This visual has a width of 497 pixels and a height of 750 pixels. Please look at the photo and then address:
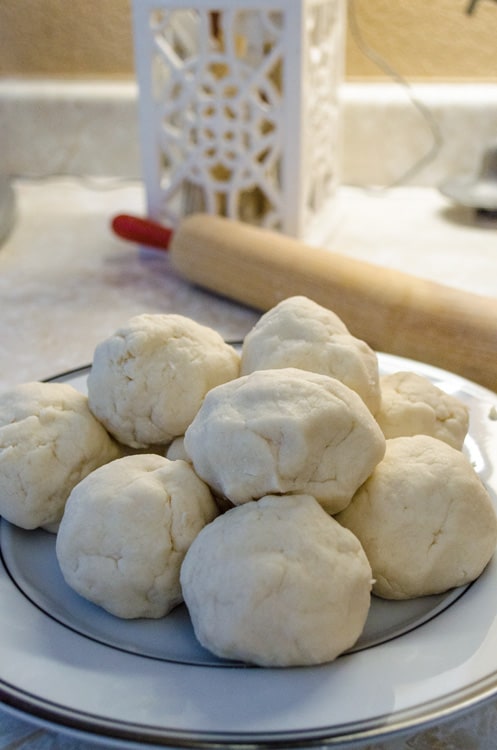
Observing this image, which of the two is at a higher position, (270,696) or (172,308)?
(270,696)

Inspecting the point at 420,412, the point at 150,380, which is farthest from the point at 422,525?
the point at 150,380

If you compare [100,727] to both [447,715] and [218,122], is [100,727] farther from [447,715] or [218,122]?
[218,122]

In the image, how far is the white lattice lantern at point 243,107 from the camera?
1.19m

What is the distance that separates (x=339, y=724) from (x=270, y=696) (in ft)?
0.14

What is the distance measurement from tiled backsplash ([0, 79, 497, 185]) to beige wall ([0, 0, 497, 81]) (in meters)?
0.03

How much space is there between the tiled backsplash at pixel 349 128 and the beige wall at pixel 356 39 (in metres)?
0.03

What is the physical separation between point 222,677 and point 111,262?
101cm

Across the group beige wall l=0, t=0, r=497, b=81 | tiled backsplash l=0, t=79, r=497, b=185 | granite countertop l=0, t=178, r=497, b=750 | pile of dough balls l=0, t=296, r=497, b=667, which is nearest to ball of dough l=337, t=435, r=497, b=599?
pile of dough balls l=0, t=296, r=497, b=667

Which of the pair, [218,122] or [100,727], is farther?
[218,122]

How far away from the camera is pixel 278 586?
1.53ft

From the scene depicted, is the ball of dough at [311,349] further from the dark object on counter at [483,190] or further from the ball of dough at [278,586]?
the dark object on counter at [483,190]

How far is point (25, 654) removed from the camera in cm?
46

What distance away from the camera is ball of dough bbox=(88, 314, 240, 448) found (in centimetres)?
61

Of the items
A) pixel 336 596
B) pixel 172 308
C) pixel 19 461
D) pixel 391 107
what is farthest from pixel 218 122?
pixel 336 596
